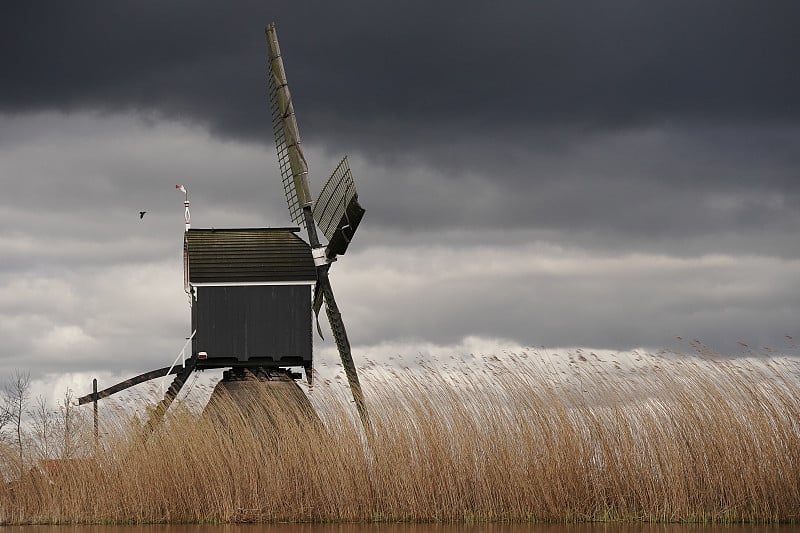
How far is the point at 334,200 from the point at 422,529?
312 inches

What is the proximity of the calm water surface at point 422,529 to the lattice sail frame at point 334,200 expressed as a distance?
6848 millimetres

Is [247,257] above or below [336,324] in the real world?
above

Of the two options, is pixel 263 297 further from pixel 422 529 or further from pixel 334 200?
pixel 422 529

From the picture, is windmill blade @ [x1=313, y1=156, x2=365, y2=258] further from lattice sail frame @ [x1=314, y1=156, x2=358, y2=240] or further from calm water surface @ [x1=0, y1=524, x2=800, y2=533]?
calm water surface @ [x1=0, y1=524, x2=800, y2=533]

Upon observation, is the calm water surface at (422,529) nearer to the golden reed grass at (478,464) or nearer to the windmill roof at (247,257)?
the golden reed grass at (478,464)

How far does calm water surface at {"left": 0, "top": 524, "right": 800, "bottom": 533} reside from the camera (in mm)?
12336

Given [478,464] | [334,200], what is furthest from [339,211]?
[478,464]

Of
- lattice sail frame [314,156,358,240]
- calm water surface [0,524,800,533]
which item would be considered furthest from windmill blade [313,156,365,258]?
calm water surface [0,524,800,533]

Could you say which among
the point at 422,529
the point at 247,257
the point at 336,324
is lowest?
the point at 422,529

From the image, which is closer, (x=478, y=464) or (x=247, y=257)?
(x=478, y=464)

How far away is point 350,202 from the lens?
18641mm

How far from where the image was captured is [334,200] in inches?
763

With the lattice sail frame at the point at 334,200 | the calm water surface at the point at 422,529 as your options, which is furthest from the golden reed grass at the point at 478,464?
the lattice sail frame at the point at 334,200

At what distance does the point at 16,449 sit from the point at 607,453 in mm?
7693
